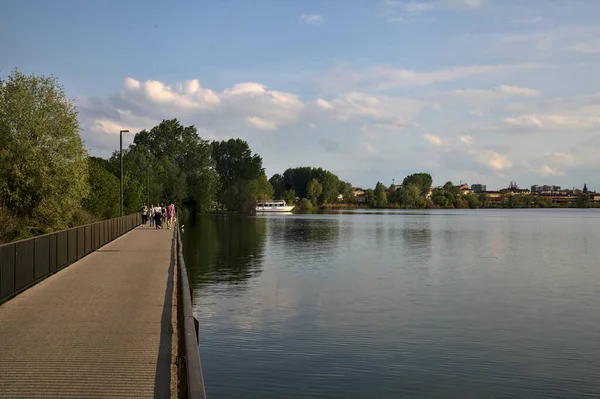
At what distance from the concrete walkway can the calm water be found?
1842mm

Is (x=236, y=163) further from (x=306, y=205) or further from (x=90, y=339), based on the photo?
(x=90, y=339)

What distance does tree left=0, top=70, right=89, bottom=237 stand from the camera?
34188 millimetres

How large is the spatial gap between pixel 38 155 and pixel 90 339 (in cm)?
2670

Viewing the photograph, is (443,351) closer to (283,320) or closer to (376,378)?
(376,378)

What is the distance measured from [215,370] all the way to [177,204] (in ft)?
301

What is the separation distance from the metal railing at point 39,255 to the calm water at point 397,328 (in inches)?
183

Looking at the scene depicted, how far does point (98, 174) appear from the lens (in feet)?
161

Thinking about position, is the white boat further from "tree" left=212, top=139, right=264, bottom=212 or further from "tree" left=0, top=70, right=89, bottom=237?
"tree" left=0, top=70, right=89, bottom=237

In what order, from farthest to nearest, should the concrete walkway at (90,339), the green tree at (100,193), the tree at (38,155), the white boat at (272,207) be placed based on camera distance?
the white boat at (272,207), the green tree at (100,193), the tree at (38,155), the concrete walkway at (90,339)

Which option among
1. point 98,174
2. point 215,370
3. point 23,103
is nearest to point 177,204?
point 98,174

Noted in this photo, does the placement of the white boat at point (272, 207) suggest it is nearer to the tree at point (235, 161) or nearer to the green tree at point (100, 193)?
the tree at point (235, 161)

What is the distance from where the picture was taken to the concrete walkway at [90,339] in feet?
25.9

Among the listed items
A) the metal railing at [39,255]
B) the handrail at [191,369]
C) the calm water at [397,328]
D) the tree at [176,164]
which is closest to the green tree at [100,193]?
the calm water at [397,328]

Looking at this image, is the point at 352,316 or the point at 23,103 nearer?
the point at 352,316
